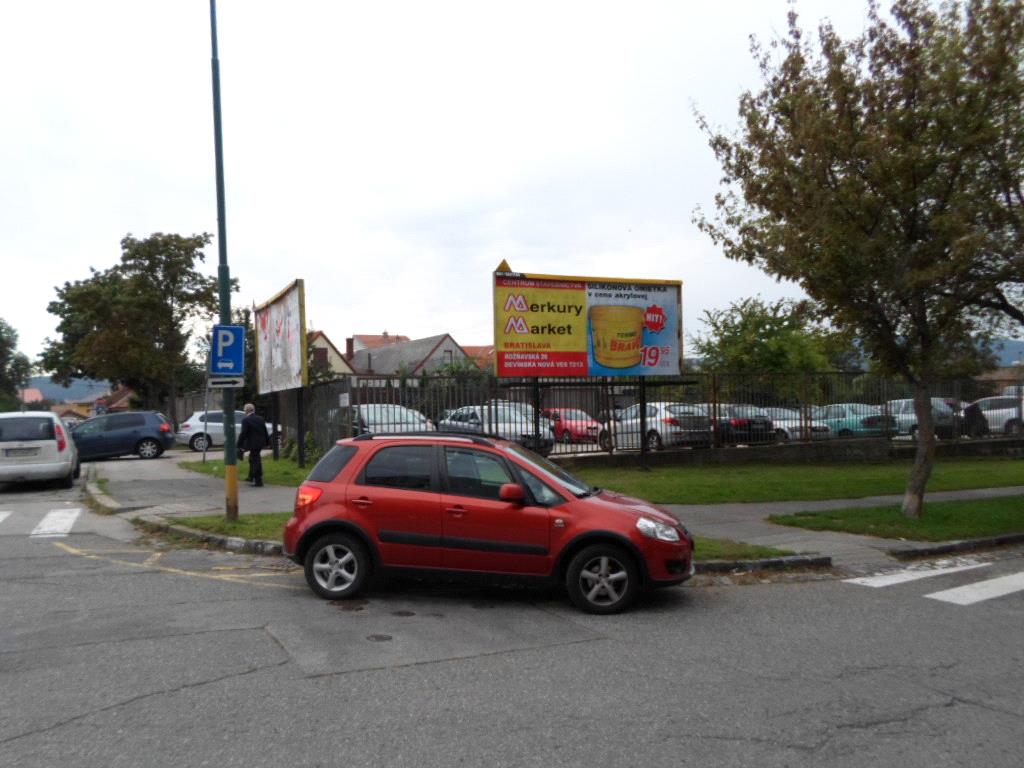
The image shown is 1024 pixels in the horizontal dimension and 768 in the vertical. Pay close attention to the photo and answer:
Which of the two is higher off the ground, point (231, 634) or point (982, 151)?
point (982, 151)

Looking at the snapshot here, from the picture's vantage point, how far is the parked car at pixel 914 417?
80.9 ft

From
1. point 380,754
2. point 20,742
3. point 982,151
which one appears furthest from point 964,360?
point 20,742

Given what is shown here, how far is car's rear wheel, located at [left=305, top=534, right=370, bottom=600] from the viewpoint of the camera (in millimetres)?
7852

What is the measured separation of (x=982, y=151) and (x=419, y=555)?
9355mm

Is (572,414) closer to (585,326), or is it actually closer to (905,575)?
(585,326)

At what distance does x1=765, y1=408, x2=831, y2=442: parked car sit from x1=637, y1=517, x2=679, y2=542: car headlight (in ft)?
52.3

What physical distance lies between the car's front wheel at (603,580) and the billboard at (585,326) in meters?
11.2

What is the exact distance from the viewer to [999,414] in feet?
87.0

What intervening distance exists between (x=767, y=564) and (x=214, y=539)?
6.74 m

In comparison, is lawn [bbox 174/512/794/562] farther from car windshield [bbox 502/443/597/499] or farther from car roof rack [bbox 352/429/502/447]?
car roof rack [bbox 352/429/502/447]

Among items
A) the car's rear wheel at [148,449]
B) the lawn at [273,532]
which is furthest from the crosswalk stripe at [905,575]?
the car's rear wheel at [148,449]

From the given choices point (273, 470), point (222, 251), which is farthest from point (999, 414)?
point (222, 251)

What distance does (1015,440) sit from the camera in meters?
26.4

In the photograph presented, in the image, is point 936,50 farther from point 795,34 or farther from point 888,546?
point 888,546
